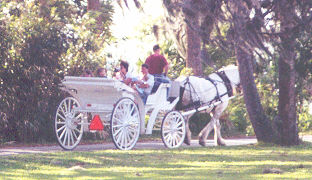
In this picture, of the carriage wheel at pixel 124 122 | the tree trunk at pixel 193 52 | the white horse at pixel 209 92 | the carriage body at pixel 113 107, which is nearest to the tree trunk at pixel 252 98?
the white horse at pixel 209 92

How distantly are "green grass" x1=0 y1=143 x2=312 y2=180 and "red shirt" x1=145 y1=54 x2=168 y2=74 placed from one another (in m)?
3.22

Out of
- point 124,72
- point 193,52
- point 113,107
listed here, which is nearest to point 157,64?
point 124,72

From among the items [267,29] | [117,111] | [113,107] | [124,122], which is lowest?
[124,122]

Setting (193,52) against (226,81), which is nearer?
(226,81)

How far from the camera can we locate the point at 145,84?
50.5ft

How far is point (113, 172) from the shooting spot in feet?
32.4

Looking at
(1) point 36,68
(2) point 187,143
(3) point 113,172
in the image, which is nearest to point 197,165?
(3) point 113,172

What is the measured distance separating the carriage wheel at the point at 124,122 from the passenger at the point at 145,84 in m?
0.64

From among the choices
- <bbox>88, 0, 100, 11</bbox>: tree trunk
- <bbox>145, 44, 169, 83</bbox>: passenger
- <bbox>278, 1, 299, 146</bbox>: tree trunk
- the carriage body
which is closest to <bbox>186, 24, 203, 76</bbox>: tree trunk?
<bbox>88, 0, 100, 11</bbox>: tree trunk

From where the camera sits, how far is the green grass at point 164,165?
9469 mm

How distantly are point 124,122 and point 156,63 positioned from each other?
2.56m

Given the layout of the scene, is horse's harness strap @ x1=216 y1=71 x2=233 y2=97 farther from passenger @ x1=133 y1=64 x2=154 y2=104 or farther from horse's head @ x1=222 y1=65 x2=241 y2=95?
passenger @ x1=133 y1=64 x2=154 y2=104

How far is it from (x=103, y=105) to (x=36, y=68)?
3832 mm

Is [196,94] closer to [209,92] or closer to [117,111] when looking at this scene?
[209,92]
